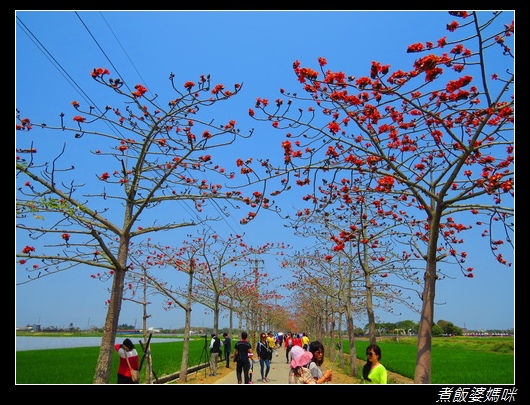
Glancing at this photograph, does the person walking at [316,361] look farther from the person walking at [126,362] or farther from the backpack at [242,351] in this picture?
the backpack at [242,351]

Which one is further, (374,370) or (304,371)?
(304,371)

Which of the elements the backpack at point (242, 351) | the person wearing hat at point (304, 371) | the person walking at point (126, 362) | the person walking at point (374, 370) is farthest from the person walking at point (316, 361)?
the backpack at point (242, 351)

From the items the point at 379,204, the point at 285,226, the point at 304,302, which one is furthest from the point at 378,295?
the point at 304,302

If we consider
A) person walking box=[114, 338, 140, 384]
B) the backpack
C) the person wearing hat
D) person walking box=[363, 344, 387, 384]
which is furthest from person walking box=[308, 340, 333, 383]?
the backpack

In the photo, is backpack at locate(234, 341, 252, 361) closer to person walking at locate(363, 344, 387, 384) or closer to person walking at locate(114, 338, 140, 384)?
person walking at locate(114, 338, 140, 384)

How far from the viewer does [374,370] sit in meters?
5.32

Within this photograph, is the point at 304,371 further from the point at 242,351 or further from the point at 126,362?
the point at 242,351

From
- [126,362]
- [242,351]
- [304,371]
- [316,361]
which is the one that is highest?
[316,361]

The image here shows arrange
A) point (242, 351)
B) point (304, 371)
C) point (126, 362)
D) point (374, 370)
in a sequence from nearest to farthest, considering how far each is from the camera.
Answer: point (374, 370)
point (304, 371)
point (126, 362)
point (242, 351)

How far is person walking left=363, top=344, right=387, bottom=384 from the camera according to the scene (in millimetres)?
5242


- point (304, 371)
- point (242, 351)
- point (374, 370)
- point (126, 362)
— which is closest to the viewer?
point (374, 370)

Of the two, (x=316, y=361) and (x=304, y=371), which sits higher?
(x=316, y=361)

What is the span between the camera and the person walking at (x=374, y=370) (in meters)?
5.24

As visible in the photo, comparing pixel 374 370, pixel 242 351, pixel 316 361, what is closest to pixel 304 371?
pixel 316 361
